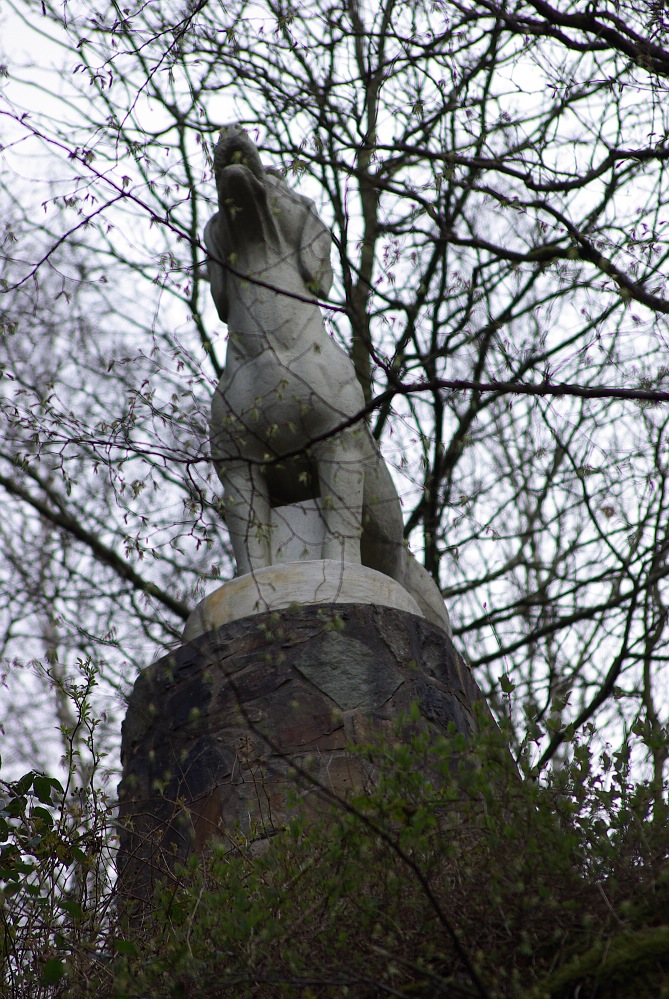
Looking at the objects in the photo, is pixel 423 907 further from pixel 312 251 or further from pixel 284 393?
pixel 312 251

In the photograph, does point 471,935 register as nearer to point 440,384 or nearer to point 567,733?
point 567,733

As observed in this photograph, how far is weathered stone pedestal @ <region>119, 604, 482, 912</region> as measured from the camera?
3.82m

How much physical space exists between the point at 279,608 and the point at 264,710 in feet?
1.47

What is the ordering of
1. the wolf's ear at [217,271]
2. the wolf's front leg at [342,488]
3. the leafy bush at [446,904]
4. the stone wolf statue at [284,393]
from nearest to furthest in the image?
the leafy bush at [446,904] < the wolf's front leg at [342,488] < the stone wolf statue at [284,393] < the wolf's ear at [217,271]

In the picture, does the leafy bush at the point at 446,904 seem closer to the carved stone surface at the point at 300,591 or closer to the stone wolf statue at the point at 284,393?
the carved stone surface at the point at 300,591

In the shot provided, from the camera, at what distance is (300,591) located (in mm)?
4391

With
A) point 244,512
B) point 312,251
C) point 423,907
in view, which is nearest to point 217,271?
point 312,251

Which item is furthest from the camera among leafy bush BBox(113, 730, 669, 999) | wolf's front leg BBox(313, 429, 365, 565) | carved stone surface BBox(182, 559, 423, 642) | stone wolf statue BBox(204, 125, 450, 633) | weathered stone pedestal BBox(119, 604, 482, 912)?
stone wolf statue BBox(204, 125, 450, 633)

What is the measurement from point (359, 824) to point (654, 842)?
27.5 inches

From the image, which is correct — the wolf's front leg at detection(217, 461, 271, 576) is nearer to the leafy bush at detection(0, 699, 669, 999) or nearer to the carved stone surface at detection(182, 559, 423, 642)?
the carved stone surface at detection(182, 559, 423, 642)

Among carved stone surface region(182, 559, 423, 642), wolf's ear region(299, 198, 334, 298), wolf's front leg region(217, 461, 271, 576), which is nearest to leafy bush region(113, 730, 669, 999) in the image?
carved stone surface region(182, 559, 423, 642)

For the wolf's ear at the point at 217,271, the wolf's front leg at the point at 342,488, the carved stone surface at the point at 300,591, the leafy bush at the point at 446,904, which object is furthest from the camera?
the wolf's ear at the point at 217,271

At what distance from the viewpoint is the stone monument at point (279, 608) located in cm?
385

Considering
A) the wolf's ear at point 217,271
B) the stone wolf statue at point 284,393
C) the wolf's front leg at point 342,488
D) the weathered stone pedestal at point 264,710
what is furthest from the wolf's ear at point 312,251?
the weathered stone pedestal at point 264,710
